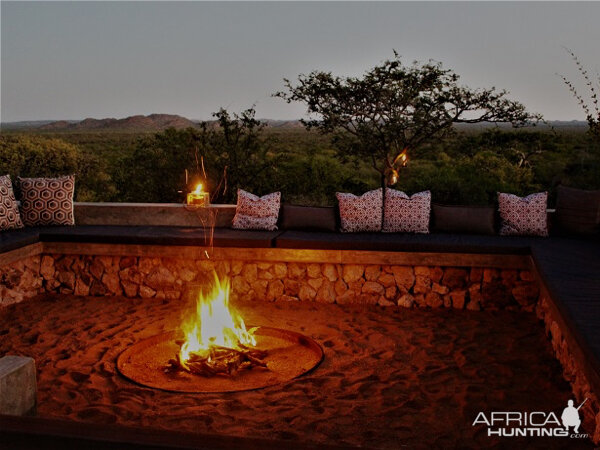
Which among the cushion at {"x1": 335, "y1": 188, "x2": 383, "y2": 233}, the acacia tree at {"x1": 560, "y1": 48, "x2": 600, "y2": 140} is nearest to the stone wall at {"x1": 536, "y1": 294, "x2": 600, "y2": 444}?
the cushion at {"x1": 335, "y1": 188, "x2": 383, "y2": 233}

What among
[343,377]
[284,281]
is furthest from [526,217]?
[343,377]

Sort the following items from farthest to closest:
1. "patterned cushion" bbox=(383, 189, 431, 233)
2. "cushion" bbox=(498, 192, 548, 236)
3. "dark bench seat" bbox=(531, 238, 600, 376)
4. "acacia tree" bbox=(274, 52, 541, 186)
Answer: "acacia tree" bbox=(274, 52, 541, 186)
"patterned cushion" bbox=(383, 189, 431, 233)
"cushion" bbox=(498, 192, 548, 236)
"dark bench seat" bbox=(531, 238, 600, 376)

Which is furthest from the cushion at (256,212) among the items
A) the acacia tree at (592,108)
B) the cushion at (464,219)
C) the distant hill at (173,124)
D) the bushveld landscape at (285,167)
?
the distant hill at (173,124)

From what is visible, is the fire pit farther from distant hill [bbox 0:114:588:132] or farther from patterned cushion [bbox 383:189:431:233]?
distant hill [bbox 0:114:588:132]

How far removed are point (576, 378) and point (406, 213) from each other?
98.6 inches

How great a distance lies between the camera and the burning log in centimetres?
387

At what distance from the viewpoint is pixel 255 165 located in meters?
10.3

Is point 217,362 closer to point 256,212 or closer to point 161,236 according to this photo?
point 161,236

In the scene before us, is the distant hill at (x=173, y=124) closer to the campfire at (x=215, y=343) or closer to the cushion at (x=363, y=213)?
the cushion at (x=363, y=213)

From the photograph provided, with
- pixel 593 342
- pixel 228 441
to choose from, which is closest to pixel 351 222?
pixel 593 342

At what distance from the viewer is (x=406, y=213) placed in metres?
5.76

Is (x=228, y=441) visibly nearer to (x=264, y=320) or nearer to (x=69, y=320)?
(x=264, y=320)

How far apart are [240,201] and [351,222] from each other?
1.07 metres

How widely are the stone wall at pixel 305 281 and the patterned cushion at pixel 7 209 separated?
1.39 feet
